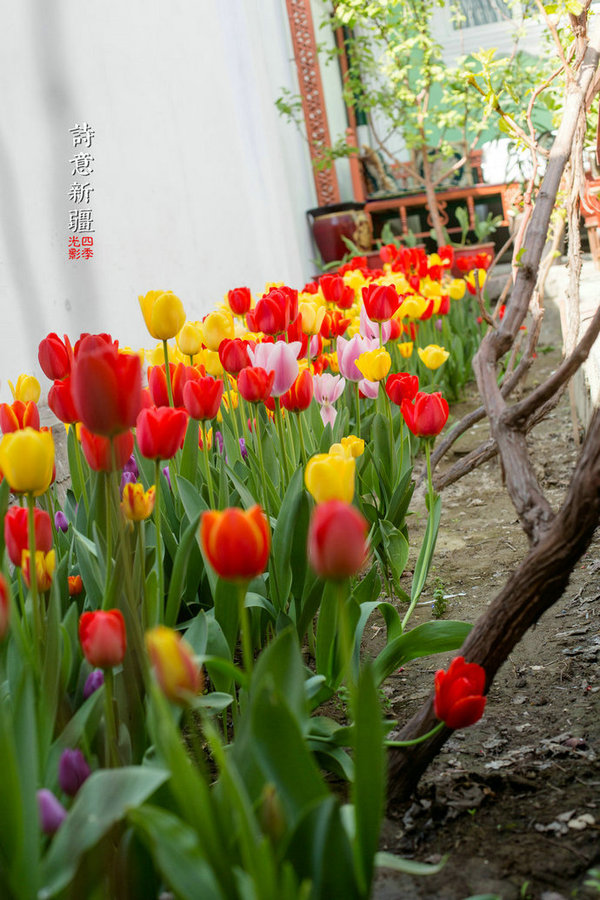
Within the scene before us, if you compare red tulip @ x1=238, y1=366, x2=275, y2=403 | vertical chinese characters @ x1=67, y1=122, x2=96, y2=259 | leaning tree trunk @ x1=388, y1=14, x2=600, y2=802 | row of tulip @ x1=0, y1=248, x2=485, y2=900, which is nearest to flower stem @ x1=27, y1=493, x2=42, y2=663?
row of tulip @ x1=0, y1=248, x2=485, y2=900

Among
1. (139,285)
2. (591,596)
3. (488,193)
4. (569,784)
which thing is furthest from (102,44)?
(488,193)

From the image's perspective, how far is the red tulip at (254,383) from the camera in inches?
55.0

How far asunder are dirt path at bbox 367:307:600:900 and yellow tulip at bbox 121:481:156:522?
47 centimetres

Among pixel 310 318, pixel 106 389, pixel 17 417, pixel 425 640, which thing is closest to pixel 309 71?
pixel 310 318

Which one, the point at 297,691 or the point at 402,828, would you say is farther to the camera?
the point at 402,828

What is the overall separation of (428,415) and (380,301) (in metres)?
→ 0.60

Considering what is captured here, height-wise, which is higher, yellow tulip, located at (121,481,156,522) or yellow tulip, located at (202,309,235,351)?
yellow tulip, located at (202,309,235,351)

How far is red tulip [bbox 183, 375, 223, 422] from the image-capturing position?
133cm

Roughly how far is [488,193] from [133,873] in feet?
25.0

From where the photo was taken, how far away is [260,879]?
2.15 feet

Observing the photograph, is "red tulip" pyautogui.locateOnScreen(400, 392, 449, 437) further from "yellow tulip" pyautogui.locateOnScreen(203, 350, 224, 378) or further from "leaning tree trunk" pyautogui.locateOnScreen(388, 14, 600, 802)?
"yellow tulip" pyautogui.locateOnScreen(203, 350, 224, 378)

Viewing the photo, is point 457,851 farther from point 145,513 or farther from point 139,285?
point 139,285

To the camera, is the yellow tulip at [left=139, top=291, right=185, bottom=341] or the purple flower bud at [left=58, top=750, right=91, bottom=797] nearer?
the purple flower bud at [left=58, top=750, right=91, bottom=797]

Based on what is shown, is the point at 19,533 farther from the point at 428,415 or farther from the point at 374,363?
the point at 374,363
